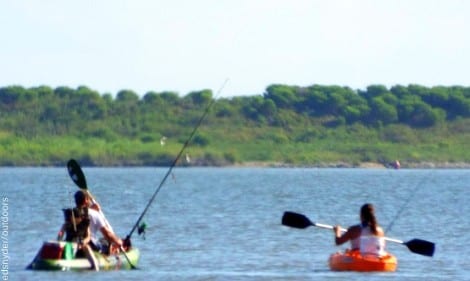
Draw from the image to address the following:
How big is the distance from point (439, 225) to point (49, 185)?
30.3 meters

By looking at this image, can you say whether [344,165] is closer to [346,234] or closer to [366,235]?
[366,235]

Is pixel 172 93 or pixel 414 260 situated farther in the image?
pixel 172 93

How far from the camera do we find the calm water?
2983cm

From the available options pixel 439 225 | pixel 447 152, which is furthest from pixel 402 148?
pixel 439 225

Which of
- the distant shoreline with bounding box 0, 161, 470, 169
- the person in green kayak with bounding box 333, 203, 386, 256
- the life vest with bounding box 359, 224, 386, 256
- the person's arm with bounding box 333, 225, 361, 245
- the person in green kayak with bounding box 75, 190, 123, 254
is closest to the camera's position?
the person in green kayak with bounding box 75, 190, 123, 254

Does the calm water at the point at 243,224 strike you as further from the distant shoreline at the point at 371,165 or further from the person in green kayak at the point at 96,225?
the distant shoreline at the point at 371,165

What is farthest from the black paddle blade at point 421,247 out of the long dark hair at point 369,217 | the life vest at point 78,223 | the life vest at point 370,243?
the life vest at point 78,223

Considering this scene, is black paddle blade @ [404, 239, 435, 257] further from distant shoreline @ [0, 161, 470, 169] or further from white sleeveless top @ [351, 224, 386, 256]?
Answer: distant shoreline @ [0, 161, 470, 169]

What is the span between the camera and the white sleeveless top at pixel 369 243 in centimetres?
2830

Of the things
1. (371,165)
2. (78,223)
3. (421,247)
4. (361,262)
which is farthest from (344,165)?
(78,223)

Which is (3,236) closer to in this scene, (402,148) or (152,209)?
(152,209)

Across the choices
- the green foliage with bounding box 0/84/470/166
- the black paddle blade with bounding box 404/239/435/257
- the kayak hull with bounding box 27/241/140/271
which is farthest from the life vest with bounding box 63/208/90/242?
the green foliage with bounding box 0/84/470/166

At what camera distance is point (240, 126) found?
105 meters

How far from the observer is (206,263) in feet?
102
